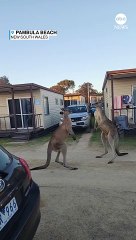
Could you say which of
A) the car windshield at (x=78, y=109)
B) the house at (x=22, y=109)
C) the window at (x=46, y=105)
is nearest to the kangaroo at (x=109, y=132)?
the house at (x=22, y=109)

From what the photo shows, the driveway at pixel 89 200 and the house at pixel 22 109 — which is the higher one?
the house at pixel 22 109

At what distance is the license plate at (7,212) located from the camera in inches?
98.0

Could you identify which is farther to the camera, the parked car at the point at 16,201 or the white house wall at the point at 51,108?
the white house wall at the point at 51,108

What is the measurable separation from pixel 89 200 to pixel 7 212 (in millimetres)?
2652

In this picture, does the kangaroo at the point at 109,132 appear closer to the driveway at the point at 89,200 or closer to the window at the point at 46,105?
the driveway at the point at 89,200

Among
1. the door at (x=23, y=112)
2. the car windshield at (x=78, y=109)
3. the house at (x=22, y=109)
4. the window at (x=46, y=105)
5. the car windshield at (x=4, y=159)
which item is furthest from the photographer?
the window at (x=46, y=105)

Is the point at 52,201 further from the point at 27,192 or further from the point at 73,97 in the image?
the point at 73,97

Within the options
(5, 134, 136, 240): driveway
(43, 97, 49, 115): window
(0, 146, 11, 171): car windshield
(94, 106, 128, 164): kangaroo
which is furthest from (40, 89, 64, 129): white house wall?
(0, 146, 11, 171): car windshield

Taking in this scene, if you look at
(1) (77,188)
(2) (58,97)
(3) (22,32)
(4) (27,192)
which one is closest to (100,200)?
(1) (77,188)

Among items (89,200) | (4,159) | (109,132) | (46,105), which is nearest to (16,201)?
(4,159)

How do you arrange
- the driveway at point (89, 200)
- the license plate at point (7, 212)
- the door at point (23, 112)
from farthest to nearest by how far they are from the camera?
the door at point (23, 112) < the driveway at point (89, 200) < the license plate at point (7, 212)

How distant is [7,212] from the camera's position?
8.54 ft

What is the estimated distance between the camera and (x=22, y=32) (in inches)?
617

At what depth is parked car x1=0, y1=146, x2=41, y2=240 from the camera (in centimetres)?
256
